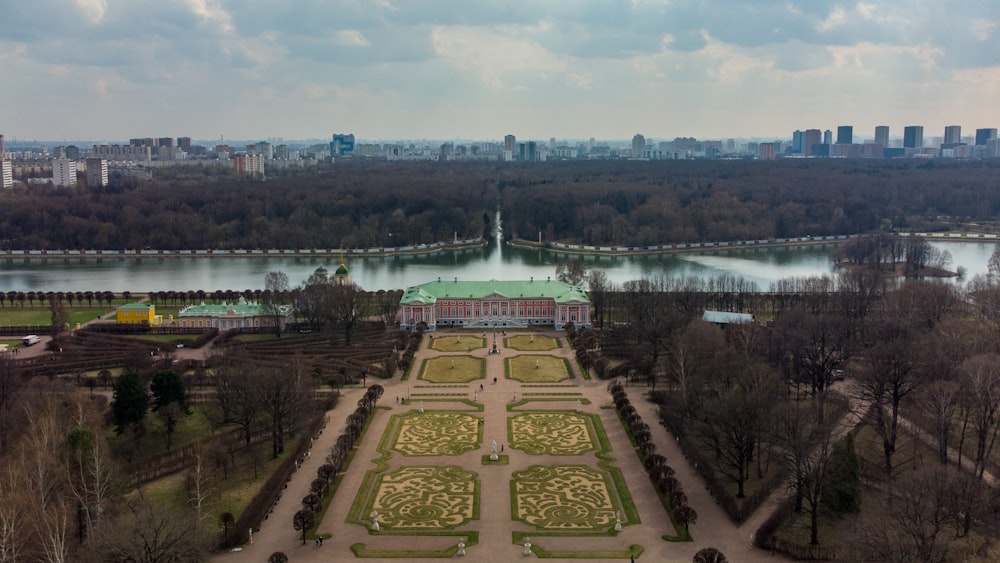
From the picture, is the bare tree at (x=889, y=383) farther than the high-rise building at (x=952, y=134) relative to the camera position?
No

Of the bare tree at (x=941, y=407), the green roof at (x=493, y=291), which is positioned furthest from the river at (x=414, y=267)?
the bare tree at (x=941, y=407)

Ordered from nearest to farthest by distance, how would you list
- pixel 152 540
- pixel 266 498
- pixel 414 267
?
1. pixel 152 540
2. pixel 266 498
3. pixel 414 267

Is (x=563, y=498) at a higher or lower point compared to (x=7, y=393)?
lower

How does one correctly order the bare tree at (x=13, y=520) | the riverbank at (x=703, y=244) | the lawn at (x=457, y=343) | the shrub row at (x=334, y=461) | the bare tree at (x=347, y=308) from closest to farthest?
the bare tree at (x=13, y=520) < the shrub row at (x=334, y=461) < the lawn at (x=457, y=343) < the bare tree at (x=347, y=308) < the riverbank at (x=703, y=244)

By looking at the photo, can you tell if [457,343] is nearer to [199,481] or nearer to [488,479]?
[488,479]

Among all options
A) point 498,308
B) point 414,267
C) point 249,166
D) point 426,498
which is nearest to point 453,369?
point 498,308

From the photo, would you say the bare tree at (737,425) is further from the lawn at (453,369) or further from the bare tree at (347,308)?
the bare tree at (347,308)

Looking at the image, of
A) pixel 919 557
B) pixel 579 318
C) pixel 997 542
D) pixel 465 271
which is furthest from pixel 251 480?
pixel 465 271
